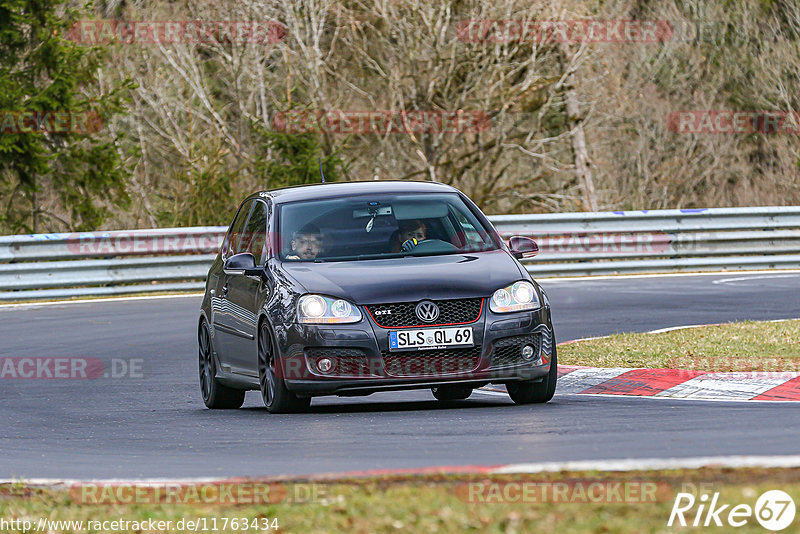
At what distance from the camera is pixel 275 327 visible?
9.70 metres

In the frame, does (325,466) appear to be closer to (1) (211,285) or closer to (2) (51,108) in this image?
(1) (211,285)

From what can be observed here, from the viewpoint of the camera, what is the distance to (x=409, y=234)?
10.5 meters

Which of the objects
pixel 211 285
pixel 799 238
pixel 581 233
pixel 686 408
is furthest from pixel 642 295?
pixel 686 408

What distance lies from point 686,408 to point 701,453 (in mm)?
2410

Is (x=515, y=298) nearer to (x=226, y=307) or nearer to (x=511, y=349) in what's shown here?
(x=511, y=349)

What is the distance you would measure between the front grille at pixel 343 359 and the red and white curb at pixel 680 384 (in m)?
2.25

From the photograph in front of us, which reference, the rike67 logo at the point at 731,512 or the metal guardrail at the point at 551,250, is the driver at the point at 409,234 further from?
the metal guardrail at the point at 551,250

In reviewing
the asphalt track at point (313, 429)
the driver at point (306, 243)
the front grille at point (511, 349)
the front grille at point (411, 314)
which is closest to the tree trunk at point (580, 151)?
the asphalt track at point (313, 429)

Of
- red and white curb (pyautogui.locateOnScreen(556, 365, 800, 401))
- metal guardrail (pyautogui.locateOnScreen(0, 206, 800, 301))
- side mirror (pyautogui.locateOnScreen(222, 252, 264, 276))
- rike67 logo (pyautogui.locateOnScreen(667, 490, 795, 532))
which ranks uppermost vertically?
rike67 logo (pyautogui.locateOnScreen(667, 490, 795, 532))

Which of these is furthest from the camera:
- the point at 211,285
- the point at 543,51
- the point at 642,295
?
the point at 543,51

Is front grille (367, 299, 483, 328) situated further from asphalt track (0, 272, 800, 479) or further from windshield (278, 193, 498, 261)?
windshield (278, 193, 498, 261)

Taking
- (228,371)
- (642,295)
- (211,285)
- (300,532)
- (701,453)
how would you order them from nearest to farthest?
(300,532) → (701,453) → (228,371) → (211,285) → (642,295)

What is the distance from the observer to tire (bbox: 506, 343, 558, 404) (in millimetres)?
9953

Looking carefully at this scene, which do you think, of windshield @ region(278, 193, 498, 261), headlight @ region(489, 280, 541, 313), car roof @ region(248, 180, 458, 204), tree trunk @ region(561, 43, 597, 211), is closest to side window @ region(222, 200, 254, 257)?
car roof @ region(248, 180, 458, 204)
